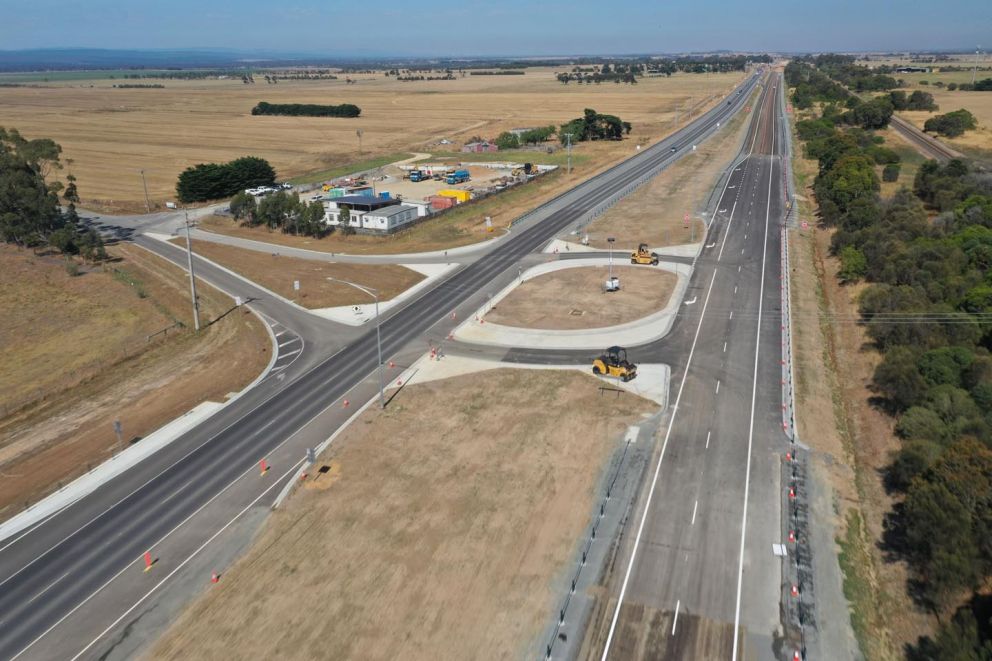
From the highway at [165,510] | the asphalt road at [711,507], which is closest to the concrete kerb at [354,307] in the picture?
the highway at [165,510]

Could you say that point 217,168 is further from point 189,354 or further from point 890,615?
point 890,615

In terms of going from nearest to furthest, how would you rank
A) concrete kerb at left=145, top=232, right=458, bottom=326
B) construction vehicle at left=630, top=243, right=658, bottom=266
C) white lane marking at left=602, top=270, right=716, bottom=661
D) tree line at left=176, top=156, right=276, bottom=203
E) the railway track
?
white lane marking at left=602, top=270, right=716, bottom=661 → concrete kerb at left=145, top=232, right=458, bottom=326 → construction vehicle at left=630, top=243, right=658, bottom=266 → tree line at left=176, top=156, right=276, bottom=203 → the railway track

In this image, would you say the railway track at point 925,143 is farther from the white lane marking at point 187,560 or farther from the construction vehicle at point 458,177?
the white lane marking at point 187,560

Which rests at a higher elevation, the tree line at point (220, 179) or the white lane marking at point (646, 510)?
the tree line at point (220, 179)

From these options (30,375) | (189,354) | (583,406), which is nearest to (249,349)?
(189,354)

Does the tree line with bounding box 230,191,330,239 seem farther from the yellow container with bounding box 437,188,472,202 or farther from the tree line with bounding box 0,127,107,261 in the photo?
the tree line with bounding box 0,127,107,261

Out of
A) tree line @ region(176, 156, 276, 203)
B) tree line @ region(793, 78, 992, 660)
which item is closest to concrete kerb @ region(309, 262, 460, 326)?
tree line @ region(793, 78, 992, 660)
